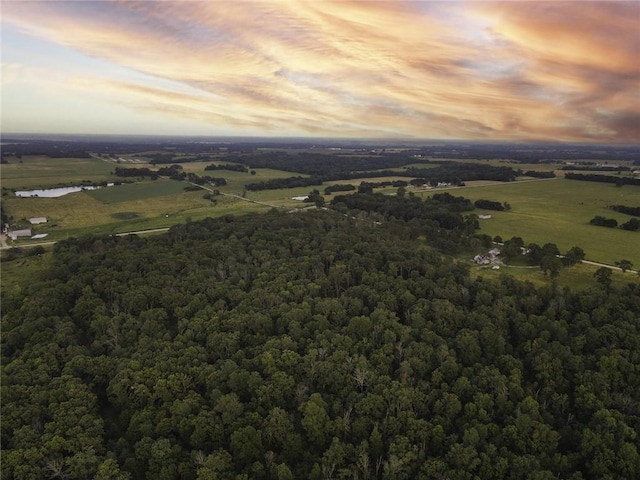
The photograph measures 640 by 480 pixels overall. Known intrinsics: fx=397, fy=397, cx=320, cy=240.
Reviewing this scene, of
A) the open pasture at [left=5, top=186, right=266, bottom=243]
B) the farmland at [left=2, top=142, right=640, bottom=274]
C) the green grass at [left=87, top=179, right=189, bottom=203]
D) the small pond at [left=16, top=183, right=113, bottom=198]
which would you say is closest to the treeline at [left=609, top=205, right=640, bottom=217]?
the farmland at [left=2, top=142, right=640, bottom=274]

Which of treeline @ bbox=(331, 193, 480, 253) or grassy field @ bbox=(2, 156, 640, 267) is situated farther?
grassy field @ bbox=(2, 156, 640, 267)

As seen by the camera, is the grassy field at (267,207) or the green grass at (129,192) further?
the green grass at (129,192)

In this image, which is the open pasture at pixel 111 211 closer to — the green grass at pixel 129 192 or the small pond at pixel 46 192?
the green grass at pixel 129 192

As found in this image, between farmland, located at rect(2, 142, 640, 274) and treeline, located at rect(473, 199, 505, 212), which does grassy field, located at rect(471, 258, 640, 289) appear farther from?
treeline, located at rect(473, 199, 505, 212)

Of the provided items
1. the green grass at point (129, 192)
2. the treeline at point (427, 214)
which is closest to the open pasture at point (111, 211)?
the green grass at point (129, 192)

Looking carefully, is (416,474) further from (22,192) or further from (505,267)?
(22,192)

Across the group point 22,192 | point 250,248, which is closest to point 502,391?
point 250,248

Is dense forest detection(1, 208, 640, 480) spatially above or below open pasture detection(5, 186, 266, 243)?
below
